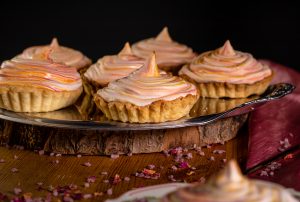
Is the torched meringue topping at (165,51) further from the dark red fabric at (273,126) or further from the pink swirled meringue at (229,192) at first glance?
the pink swirled meringue at (229,192)

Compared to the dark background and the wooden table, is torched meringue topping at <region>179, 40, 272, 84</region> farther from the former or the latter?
the dark background

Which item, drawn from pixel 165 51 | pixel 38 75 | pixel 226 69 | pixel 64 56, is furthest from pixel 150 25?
pixel 38 75

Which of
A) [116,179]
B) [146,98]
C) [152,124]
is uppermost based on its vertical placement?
[146,98]

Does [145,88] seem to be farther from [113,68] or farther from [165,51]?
[165,51]

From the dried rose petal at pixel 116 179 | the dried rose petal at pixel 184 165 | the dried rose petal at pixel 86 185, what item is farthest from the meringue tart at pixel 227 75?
the dried rose petal at pixel 86 185

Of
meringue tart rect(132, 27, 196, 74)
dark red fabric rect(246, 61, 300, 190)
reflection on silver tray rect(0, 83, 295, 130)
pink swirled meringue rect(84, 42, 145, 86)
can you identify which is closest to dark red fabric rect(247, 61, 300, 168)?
dark red fabric rect(246, 61, 300, 190)
